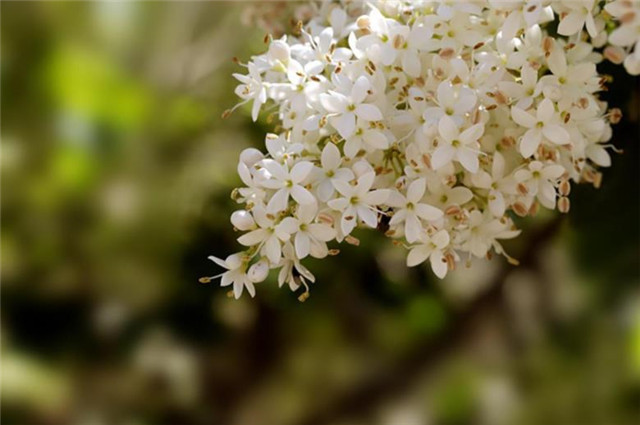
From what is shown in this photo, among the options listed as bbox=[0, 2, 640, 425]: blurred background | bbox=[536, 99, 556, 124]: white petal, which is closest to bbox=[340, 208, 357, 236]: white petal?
bbox=[536, 99, 556, 124]: white petal

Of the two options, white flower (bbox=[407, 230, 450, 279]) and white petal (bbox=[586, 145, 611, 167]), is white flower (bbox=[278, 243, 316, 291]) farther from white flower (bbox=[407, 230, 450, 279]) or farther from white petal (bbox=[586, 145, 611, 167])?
white petal (bbox=[586, 145, 611, 167])

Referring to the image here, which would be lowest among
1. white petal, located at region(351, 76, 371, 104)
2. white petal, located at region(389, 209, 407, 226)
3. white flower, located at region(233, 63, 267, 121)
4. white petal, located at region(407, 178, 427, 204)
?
white petal, located at region(389, 209, 407, 226)

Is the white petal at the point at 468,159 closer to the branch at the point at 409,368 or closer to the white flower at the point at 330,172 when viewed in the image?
the white flower at the point at 330,172

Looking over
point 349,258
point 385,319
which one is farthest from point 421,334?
point 349,258

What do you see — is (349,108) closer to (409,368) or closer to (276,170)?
(276,170)

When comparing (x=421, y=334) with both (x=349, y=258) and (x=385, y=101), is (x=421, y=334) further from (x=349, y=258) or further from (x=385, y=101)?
(x=385, y=101)

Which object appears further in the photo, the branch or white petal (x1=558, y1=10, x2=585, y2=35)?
the branch
